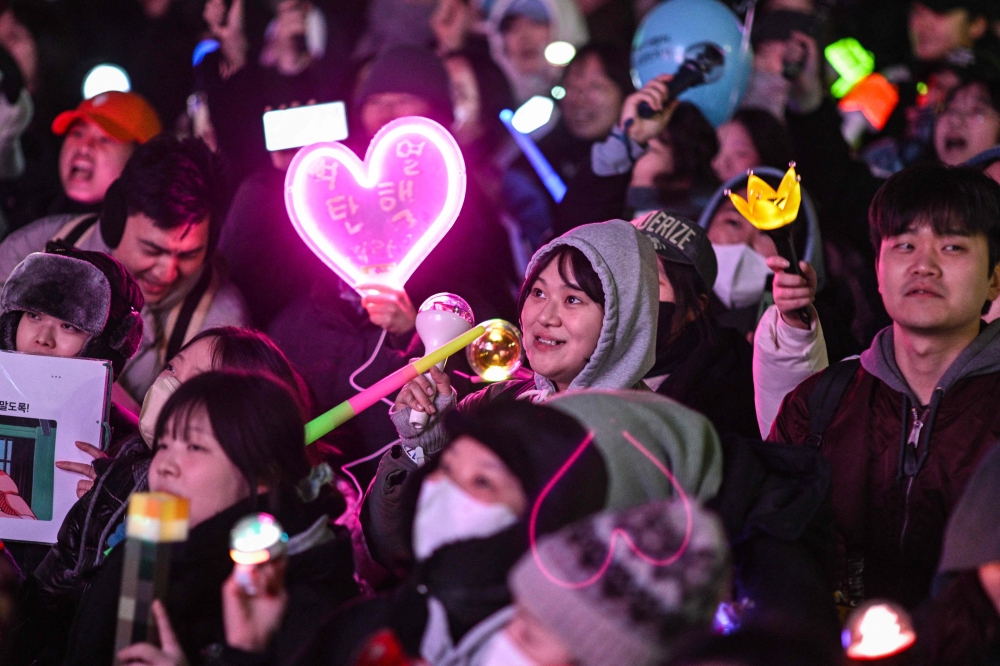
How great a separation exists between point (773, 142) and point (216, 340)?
2.91 meters

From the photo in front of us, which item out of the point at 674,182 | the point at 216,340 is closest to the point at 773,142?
the point at 674,182

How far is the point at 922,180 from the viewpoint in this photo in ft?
9.57

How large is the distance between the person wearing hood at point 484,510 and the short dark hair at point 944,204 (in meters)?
1.34

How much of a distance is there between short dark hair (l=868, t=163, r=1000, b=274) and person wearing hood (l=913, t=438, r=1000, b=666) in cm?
94

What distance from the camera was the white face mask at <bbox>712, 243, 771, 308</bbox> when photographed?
4.29 meters

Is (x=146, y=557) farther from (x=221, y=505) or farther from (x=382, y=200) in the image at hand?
(x=382, y=200)

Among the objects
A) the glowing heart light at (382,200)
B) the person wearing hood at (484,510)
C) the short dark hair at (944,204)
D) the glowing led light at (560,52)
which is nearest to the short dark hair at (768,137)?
the glowing led light at (560,52)

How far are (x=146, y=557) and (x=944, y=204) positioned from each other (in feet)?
7.15

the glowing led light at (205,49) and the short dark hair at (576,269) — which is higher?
the glowing led light at (205,49)

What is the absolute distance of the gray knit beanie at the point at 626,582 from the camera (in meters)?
1.75

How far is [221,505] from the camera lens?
258cm

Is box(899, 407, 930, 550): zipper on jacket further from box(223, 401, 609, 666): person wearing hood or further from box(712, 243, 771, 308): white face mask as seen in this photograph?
box(712, 243, 771, 308): white face mask

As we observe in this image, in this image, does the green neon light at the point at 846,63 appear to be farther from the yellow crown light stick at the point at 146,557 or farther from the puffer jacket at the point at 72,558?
the yellow crown light stick at the point at 146,557

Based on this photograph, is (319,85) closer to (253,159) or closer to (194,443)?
(253,159)
